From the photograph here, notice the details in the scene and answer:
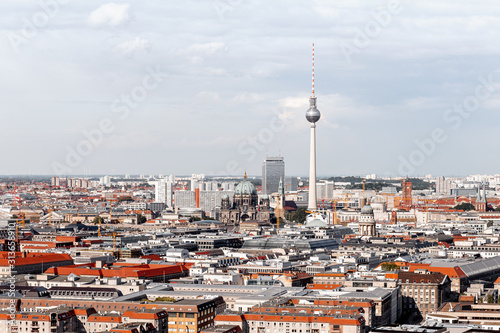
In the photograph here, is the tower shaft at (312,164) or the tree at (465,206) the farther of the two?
the tree at (465,206)

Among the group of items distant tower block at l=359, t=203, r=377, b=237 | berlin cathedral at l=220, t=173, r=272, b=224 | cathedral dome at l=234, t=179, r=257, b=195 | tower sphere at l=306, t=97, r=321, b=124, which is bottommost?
distant tower block at l=359, t=203, r=377, b=237

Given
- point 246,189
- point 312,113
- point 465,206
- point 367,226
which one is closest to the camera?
point 367,226

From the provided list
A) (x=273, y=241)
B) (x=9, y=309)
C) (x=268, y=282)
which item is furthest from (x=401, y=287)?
(x=273, y=241)

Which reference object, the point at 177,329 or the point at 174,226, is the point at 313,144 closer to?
the point at 174,226

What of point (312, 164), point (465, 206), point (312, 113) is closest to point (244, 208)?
point (312, 164)

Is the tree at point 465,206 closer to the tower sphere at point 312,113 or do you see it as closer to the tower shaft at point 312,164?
the tower shaft at point 312,164

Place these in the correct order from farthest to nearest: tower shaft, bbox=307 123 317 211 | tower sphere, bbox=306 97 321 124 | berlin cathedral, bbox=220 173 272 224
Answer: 1. berlin cathedral, bbox=220 173 272 224
2. tower sphere, bbox=306 97 321 124
3. tower shaft, bbox=307 123 317 211

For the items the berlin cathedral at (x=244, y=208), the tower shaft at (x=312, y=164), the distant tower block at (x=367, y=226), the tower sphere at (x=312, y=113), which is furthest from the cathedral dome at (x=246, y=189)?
the distant tower block at (x=367, y=226)

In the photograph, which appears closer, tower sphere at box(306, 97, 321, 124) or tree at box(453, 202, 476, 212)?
tower sphere at box(306, 97, 321, 124)

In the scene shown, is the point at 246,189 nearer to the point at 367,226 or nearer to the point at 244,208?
the point at 244,208

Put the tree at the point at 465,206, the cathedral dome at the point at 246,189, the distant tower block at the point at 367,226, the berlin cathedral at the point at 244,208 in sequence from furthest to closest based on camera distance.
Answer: the tree at the point at 465,206, the cathedral dome at the point at 246,189, the berlin cathedral at the point at 244,208, the distant tower block at the point at 367,226

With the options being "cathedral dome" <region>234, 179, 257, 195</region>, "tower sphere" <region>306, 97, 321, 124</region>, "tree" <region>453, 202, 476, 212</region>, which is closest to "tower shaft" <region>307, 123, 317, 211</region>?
"tower sphere" <region>306, 97, 321, 124</region>

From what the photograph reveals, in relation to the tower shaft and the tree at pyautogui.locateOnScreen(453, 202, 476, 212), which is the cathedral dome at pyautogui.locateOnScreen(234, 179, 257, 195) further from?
the tree at pyautogui.locateOnScreen(453, 202, 476, 212)
